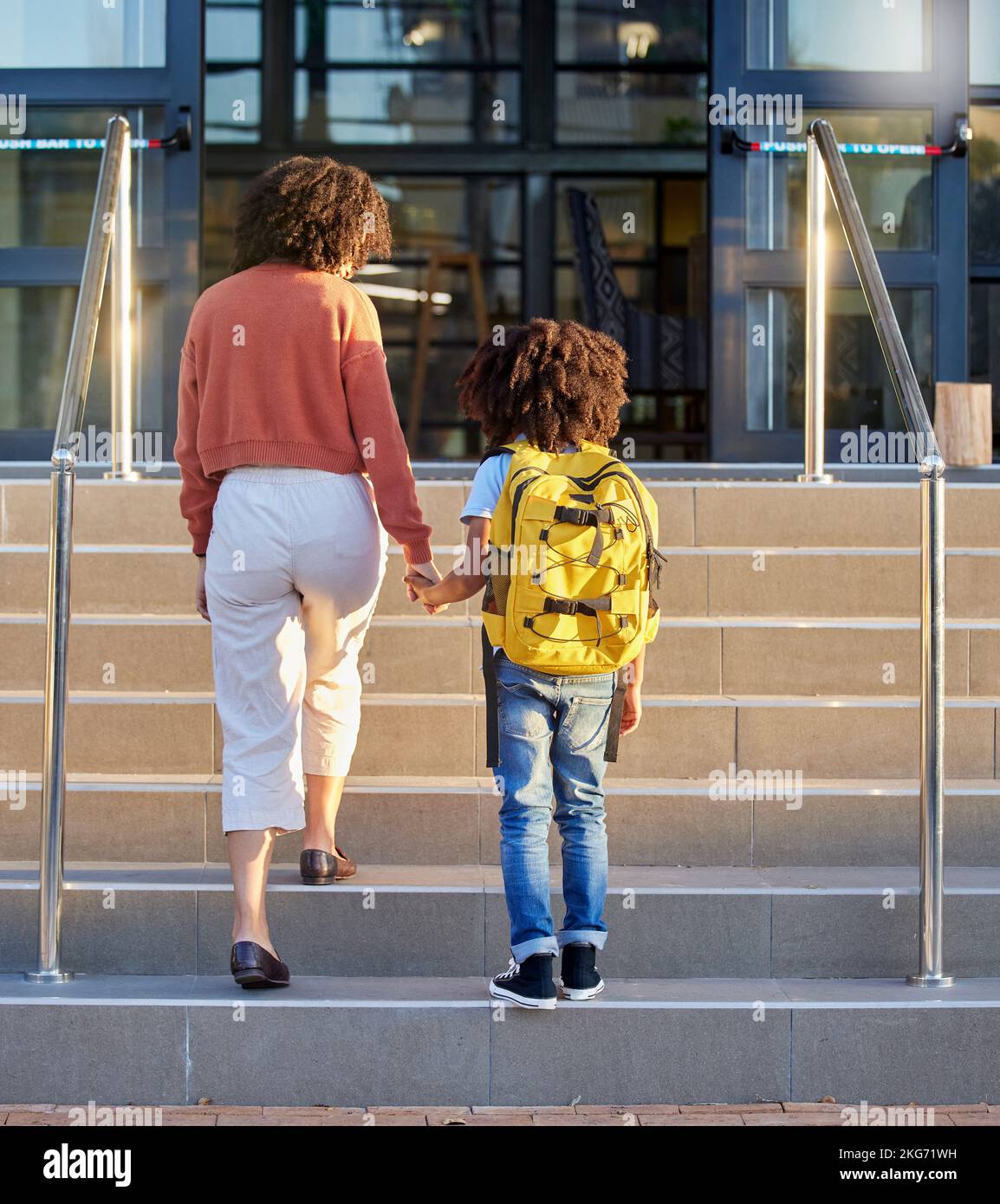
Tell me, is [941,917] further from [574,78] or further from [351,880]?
[574,78]

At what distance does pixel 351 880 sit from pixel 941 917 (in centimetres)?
126

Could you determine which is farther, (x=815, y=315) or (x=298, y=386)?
(x=815, y=315)

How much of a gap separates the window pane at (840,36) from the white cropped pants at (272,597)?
3.78 m

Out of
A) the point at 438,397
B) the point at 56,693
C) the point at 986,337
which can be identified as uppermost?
the point at 438,397

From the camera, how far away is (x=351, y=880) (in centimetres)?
348

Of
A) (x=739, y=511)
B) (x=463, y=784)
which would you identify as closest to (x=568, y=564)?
(x=463, y=784)

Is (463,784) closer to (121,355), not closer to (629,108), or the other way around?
(121,355)

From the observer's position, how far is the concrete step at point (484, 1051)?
10.0ft

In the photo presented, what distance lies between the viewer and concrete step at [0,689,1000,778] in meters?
3.89

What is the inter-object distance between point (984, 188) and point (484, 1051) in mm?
5199

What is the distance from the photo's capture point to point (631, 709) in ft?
10.7

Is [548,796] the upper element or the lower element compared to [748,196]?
lower

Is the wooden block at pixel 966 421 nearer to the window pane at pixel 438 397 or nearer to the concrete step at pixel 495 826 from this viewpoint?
the concrete step at pixel 495 826

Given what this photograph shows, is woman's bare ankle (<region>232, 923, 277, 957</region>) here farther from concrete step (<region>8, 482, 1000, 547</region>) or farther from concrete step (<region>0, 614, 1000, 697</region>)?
concrete step (<region>8, 482, 1000, 547</region>)
